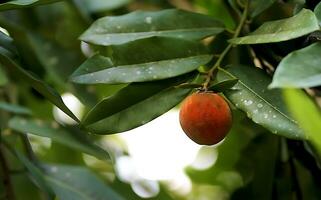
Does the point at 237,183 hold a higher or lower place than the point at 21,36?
lower

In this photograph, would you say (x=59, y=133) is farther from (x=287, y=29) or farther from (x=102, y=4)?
(x=287, y=29)

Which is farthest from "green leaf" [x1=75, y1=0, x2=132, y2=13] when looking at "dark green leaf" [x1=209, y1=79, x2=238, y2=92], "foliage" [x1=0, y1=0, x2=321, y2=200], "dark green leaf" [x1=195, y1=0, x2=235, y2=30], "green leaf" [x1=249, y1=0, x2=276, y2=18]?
"dark green leaf" [x1=209, y1=79, x2=238, y2=92]

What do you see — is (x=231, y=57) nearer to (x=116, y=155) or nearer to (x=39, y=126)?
(x=39, y=126)

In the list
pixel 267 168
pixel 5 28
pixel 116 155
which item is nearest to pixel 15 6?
pixel 5 28

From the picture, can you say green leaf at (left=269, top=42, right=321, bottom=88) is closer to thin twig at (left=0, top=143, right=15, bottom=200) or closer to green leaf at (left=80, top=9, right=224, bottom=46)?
green leaf at (left=80, top=9, right=224, bottom=46)

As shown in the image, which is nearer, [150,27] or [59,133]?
[150,27]

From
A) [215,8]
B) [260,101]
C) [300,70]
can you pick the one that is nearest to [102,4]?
[215,8]

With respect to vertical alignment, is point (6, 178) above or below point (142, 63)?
below
